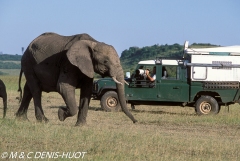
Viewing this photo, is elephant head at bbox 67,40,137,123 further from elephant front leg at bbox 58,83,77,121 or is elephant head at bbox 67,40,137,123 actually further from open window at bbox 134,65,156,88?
open window at bbox 134,65,156,88

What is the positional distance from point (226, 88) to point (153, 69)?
268cm

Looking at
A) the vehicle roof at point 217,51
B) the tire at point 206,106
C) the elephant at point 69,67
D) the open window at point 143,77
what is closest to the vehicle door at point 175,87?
the open window at point 143,77

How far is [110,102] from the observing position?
26.7 m

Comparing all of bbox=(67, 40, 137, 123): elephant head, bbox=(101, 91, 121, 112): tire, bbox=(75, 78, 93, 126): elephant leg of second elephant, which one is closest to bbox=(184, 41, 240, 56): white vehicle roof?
bbox=(101, 91, 121, 112): tire

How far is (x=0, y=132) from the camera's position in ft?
46.7

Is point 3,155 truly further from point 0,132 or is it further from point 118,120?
point 118,120

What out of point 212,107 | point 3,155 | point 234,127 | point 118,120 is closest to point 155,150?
point 3,155

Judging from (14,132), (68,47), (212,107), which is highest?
(68,47)

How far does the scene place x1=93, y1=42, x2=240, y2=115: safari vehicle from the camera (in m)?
26.0

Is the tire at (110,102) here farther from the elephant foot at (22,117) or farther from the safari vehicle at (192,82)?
the elephant foot at (22,117)

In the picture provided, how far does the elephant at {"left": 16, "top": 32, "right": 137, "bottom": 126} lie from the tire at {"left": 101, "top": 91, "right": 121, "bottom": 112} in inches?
304

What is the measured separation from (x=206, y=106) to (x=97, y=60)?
9.43 metres

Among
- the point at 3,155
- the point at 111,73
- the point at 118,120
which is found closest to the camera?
the point at 3,155

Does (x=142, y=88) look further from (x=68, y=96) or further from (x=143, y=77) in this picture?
(x=68, y=96)
